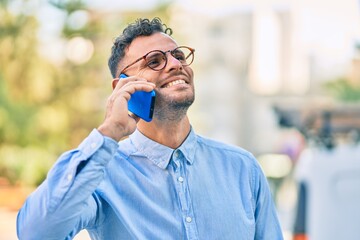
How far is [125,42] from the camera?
2.53 meters

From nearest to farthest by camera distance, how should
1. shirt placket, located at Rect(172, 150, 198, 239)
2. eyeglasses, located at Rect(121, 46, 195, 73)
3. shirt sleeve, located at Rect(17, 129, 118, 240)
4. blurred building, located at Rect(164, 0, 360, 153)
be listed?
shirt sleeve, located at Rect(17, 129, 118, 240)
shirt placket, located at Rect(172, 150, 198, 239)
eyeglasses, located at Rect(121, 46, 195, 73)
blurred building, located at Rect(164, 0, 360, 153)

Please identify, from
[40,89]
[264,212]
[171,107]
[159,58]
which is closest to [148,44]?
[159,58]

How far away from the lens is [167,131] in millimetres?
2455

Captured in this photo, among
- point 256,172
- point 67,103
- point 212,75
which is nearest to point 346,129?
point 256,172

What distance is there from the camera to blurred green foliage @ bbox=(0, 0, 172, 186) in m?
19.7

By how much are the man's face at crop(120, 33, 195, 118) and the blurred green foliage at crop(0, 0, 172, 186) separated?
17.5 metres

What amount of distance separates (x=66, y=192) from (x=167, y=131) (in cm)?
55

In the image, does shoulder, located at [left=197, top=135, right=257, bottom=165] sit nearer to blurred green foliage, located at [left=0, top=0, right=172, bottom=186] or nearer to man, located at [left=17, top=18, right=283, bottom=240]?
man, located at [left=17, top=18, right=283, bottom=240]

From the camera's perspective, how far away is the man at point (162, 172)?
218cm

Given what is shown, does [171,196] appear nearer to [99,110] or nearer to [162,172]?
[162,172]

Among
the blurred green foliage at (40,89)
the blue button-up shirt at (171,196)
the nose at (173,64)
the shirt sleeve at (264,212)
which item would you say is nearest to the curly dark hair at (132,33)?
the nose at (173,64)

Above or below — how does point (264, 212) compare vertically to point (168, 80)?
below

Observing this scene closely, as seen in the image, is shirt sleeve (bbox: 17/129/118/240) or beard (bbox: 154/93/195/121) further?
beard (bbox: 154/93/195/121)

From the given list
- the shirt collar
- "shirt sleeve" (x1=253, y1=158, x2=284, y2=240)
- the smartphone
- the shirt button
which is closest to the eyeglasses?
the smartphone
